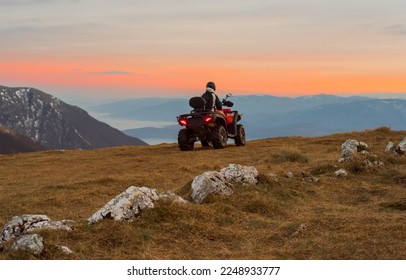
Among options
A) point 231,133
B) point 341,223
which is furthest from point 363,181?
point 231,133

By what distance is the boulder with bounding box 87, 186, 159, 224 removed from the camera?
32.0 feet

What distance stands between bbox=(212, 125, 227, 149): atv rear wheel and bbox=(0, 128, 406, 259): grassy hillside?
604cm

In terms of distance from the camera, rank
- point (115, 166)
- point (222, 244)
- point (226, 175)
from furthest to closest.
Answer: point (115, 166), point (226, 175), point (222, 244)

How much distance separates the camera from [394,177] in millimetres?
15633

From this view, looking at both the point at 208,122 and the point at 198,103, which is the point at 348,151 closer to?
the point at 208,122

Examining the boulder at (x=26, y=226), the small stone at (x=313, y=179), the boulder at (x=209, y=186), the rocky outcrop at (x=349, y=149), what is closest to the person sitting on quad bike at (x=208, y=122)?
the rocky outcrop at (x=349, y=149)

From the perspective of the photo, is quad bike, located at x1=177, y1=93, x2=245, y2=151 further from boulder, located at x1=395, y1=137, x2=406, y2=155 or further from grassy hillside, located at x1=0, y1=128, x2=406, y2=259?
boulder, located at x1=395, y1=137, x2=406, y2=155

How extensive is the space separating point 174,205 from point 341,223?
3.60 meters

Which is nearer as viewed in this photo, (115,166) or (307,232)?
(307,232)

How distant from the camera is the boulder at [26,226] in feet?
29.8

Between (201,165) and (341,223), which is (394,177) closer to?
(341,223)

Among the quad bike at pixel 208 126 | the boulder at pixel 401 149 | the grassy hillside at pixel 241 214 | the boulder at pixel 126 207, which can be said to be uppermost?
the quad bike at pixel 208 126

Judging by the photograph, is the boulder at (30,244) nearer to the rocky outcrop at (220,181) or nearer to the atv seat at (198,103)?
the rocky outcrop at (220,181)

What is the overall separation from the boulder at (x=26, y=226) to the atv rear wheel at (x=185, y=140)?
1851 centimetres
